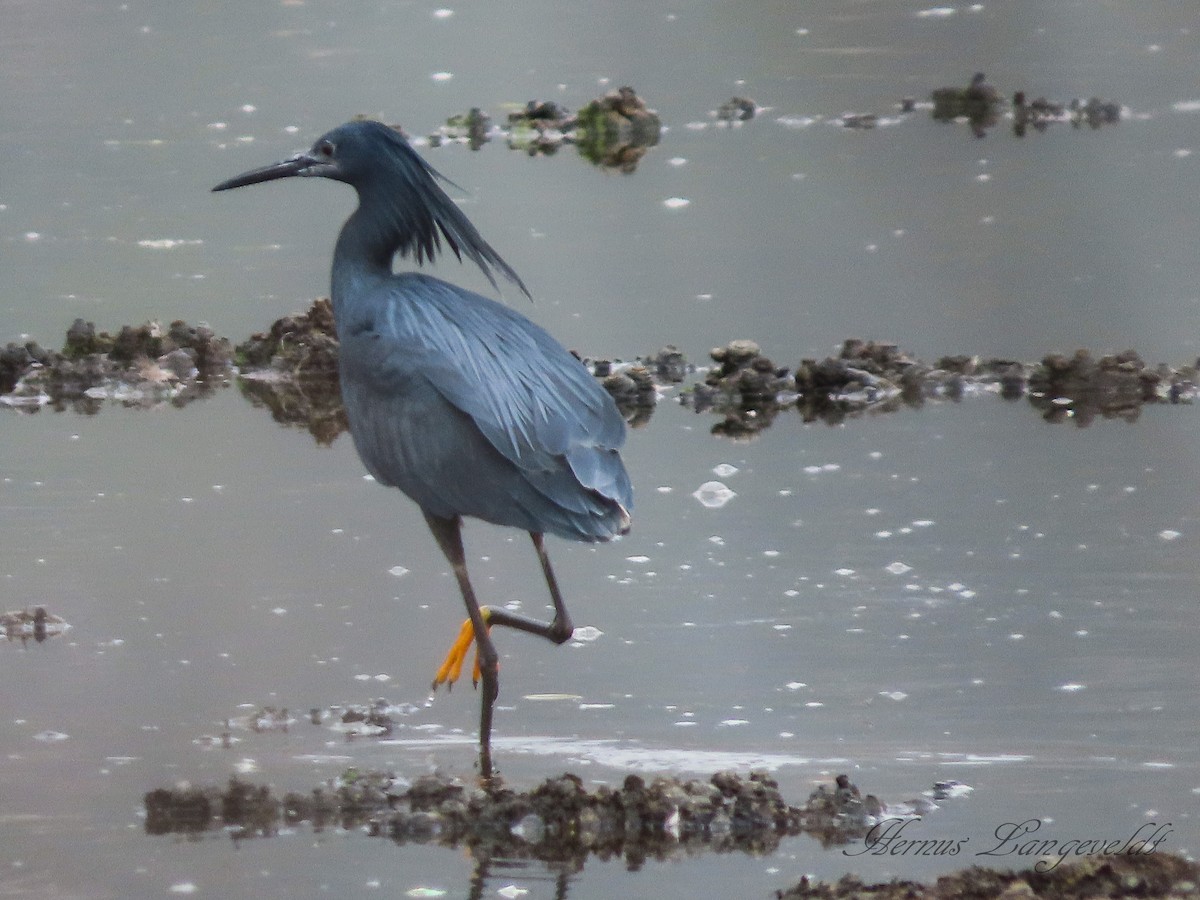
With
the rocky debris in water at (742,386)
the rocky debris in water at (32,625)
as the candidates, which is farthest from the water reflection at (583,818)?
the rocky debris in water at (742,386)

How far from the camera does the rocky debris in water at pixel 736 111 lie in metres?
19.3

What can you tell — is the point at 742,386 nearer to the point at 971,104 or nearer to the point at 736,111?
the point at 736,111

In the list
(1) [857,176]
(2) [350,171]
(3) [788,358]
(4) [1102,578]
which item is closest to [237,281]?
(3) [788,358]

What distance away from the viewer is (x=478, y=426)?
6398 mm

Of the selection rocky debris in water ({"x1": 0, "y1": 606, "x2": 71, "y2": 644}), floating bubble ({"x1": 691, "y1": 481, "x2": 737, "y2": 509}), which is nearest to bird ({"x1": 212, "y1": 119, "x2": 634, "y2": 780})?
rocky debris in water ({"x1": 0, "y1": 606, "x2": 71, "y2": 644})

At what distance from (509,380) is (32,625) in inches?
78.3

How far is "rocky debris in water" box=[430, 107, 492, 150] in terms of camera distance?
18203mm

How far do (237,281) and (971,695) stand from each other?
25.4ft

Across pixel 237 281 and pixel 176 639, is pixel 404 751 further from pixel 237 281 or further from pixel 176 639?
pixel 237 281

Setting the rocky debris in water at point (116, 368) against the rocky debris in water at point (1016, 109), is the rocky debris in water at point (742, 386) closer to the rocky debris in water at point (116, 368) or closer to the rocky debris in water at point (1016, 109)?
the rocky debris in water at point (116, 368)

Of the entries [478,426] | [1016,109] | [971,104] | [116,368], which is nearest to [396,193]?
[478,426]

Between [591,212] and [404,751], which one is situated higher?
[591,212]

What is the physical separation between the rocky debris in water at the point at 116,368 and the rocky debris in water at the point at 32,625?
3.30 m

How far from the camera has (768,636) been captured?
7.23 metres
